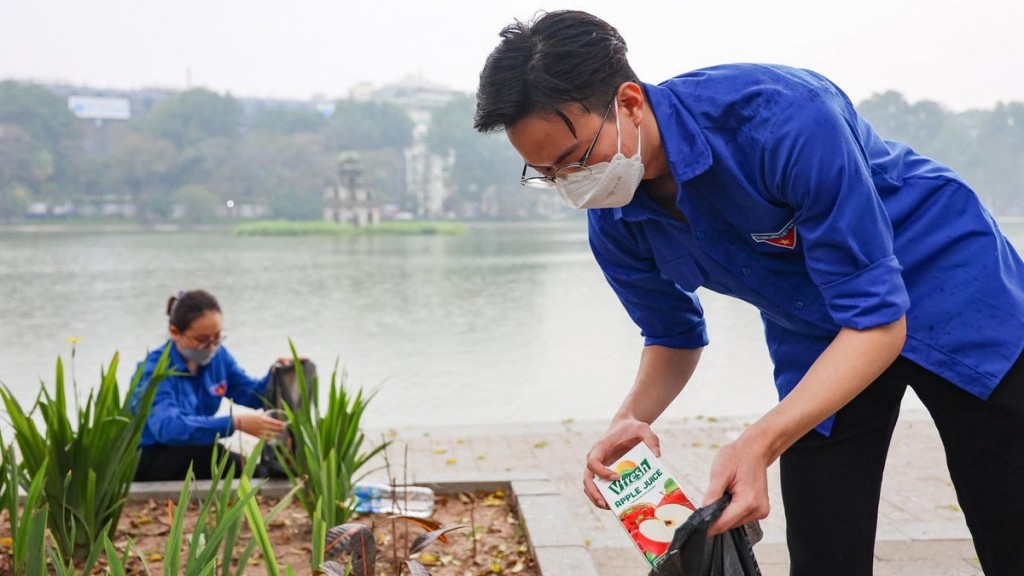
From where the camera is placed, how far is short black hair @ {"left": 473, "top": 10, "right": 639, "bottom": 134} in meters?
1.36

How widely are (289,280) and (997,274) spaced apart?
1936 cm

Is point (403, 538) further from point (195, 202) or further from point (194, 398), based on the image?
point (195, 202)

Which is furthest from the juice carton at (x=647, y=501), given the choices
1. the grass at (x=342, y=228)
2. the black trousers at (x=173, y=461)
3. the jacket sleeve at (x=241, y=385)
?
the grass at (x=342, y=228)

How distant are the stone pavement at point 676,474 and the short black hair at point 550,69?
1.50m

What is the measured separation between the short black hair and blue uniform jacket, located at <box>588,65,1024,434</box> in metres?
0.10

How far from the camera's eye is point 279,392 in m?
3.60

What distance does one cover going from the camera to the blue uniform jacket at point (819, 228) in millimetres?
1261

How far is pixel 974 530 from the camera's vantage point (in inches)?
61.4

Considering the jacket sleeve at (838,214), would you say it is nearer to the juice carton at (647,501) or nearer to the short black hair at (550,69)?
the short black hair at (550,69)

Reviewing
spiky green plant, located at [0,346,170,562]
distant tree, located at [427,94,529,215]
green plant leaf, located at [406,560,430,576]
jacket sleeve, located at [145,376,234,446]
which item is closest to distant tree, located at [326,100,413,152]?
distant tree, located at [427,94,529,215]

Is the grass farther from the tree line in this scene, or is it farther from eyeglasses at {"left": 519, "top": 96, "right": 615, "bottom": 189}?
eyeglasses at {"left": 519, "top": 96, "right": 615, "bottom": 189}

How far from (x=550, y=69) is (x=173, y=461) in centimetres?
261

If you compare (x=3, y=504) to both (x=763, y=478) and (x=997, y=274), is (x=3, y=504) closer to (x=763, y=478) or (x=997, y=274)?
(x=763, y=478)

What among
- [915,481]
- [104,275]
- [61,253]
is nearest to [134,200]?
[61,253]
